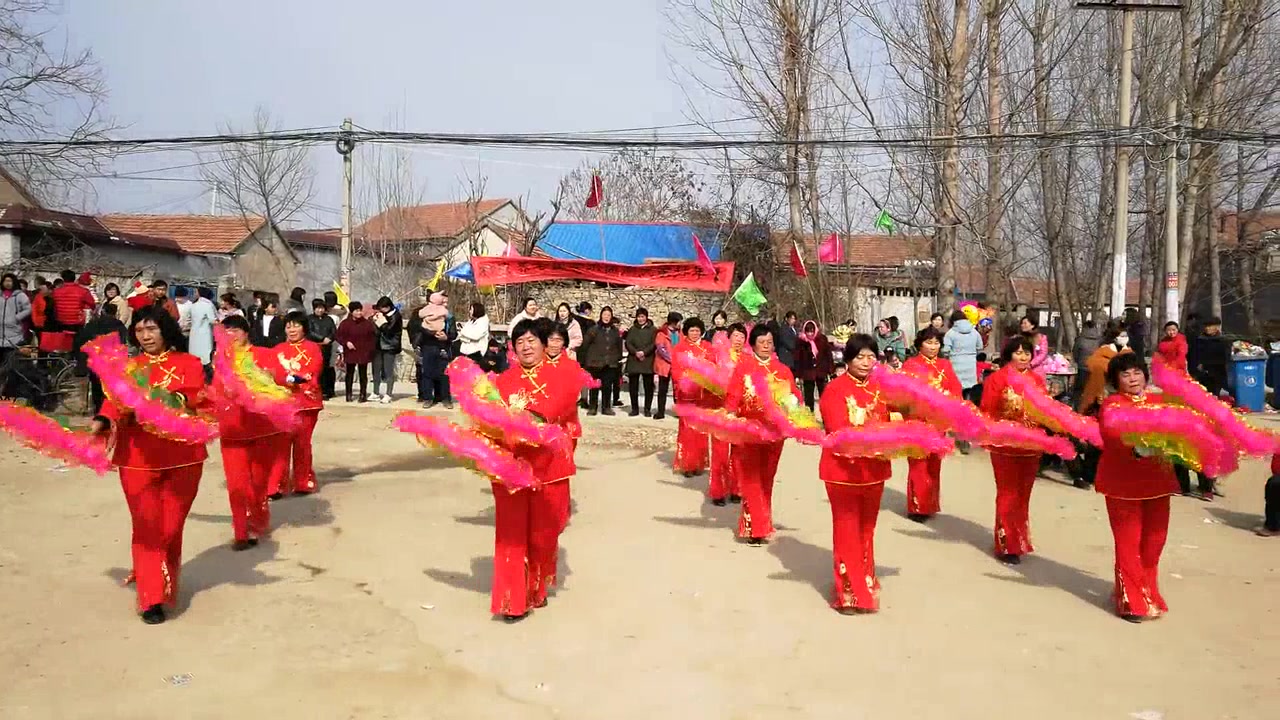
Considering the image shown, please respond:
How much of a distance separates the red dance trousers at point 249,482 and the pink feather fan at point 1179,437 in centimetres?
588

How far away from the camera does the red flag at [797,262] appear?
2414 cm

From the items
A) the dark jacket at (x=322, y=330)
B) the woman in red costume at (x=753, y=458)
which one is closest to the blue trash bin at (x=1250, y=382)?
the woman in red costume at (x=753, y=458)

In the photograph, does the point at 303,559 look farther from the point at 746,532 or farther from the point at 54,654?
the point at 746,532

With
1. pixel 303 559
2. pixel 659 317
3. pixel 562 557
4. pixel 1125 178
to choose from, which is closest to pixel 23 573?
pixel 303 559

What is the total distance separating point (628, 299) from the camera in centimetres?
2364

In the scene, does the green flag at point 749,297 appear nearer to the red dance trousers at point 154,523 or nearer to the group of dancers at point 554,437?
the group of dancers at point 554,437

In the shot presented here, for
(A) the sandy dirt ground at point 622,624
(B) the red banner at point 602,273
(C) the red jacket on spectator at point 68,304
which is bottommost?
(A) the sandy dirt ground at point 622,624

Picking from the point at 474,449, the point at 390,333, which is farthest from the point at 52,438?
the point at 390,333

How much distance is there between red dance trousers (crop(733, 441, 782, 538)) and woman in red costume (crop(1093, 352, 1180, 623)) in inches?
94.4

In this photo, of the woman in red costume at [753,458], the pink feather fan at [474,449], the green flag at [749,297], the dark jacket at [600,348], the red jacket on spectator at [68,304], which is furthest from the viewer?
the green flag at [749,297]

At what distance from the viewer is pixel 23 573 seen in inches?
264

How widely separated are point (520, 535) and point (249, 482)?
Result: 9.09ft

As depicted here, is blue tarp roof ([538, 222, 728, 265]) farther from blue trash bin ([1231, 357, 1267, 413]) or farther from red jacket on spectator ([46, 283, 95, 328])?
blue trash bin ([1231, 357, 1267, 413])

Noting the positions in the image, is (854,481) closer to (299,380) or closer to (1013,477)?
(1013,477)
